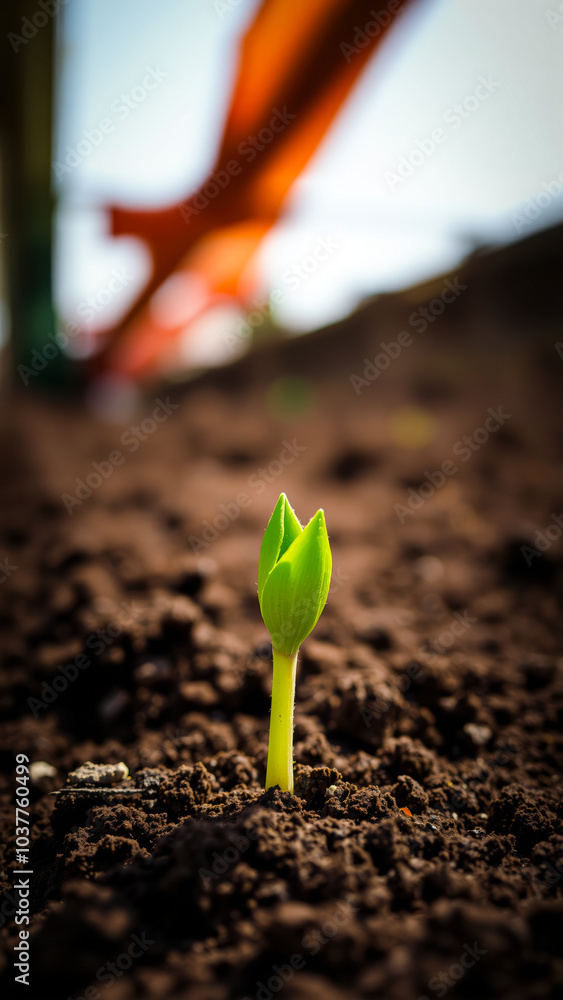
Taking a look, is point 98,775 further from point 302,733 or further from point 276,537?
point 276,537

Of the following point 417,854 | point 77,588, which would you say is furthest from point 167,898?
point 77,588

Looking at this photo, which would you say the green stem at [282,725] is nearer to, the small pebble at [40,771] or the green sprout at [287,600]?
the green sprout at [287,600]

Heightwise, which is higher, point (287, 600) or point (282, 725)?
point (287, 600)

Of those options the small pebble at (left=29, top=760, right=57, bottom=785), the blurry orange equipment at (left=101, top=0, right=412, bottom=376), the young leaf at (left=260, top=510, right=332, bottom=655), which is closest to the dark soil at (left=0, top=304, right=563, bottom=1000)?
the small pebble at (left=29, top=760, right=57, bottom=785)

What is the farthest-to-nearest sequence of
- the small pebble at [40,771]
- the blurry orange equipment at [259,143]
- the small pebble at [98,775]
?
the blurry orange equipment at [259,143] → the small pebble at [40,771] → the small pebble at [98,775]

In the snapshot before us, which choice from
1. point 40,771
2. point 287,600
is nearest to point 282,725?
point 287,600

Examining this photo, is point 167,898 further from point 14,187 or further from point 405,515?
point 14,187

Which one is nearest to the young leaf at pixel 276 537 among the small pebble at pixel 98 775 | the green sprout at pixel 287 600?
the green sprout at pixel 287 600
